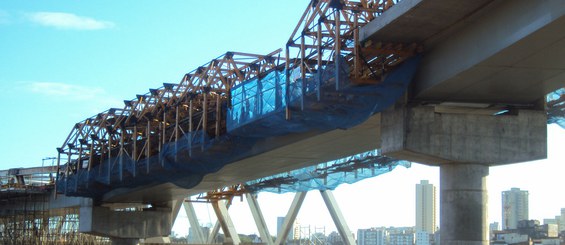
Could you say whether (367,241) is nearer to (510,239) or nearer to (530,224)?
(530,224)

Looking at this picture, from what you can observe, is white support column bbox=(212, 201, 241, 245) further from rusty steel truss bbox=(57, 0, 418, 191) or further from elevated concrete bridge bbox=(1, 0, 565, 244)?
elevated concrete bridge bbox=(1, 0, 565, 244)

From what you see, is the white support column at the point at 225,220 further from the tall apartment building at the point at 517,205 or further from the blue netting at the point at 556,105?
the tall apartment building at the point at 517,205

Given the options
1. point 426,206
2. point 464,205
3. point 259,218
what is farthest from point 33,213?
point 426,206

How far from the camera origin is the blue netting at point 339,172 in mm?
41688

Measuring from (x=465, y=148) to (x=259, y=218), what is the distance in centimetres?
6138

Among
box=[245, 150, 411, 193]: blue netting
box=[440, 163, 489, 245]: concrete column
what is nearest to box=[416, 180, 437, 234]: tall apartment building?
box=[245, 150, 411, 193]: blue netting

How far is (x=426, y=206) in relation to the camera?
174 metres

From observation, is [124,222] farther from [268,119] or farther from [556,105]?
[556,105]

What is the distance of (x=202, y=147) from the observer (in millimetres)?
30812

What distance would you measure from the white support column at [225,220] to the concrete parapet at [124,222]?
17865 millimetres

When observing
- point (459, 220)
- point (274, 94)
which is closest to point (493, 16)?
point (459, 220)

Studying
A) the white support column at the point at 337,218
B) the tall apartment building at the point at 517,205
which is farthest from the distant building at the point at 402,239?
the white support column at the point at 337,218

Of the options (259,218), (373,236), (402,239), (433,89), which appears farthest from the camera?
(373,236)

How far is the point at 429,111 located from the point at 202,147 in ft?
39.2
